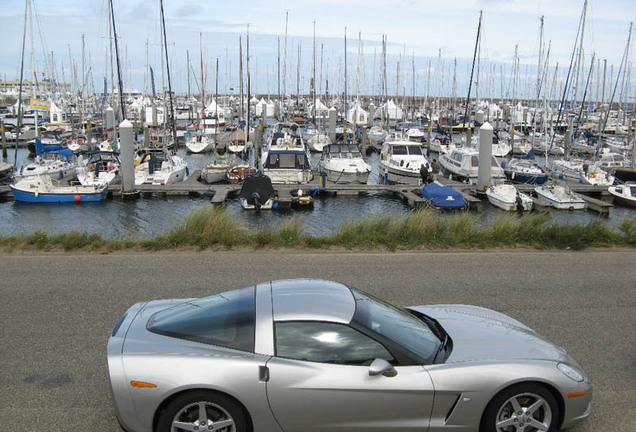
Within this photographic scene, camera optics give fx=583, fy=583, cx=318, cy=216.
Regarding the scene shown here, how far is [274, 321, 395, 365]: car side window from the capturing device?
4.46 m

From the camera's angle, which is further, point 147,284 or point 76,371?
point 147,284

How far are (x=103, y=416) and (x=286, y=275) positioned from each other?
498cm

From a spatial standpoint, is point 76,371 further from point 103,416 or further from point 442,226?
point 442,226

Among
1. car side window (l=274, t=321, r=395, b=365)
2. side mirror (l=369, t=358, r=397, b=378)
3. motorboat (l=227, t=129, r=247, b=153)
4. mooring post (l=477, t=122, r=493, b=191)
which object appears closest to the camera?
side mirror (l=369, t=358, r=397, b=378)

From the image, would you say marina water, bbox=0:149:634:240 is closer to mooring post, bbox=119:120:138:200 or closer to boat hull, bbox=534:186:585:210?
boat hull, bbox=534:186:585:210

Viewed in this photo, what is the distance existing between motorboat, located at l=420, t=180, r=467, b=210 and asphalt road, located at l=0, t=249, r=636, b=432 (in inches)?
579

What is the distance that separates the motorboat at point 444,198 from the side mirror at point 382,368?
2313cm

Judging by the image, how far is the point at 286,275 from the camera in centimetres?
990

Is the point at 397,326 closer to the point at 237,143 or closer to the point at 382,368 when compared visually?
the point at 382,368

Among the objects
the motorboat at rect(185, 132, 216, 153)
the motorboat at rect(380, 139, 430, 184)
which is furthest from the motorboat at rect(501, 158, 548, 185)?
the motorboat at rect(185, 132, 216, 153)

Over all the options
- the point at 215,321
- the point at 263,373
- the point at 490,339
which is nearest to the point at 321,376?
the point at 263,373

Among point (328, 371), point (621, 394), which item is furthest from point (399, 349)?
point (621, 394)

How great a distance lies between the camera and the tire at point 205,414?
434 cm

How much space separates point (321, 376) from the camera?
4383 mm
